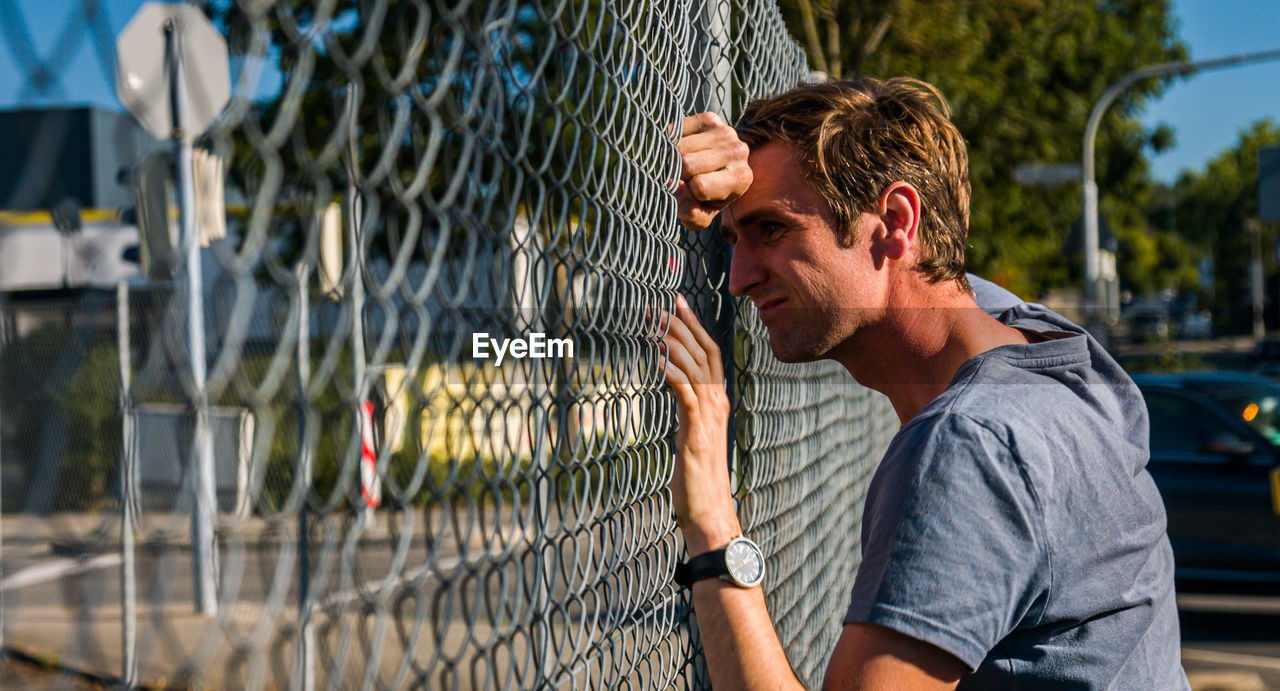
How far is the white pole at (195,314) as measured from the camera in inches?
25.1

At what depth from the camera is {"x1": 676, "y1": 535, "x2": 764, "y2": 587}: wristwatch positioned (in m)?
1.58

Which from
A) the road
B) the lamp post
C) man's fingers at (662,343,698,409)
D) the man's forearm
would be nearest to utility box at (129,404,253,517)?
the man's forearm

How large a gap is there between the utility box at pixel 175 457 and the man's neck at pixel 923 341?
1294 millimetres

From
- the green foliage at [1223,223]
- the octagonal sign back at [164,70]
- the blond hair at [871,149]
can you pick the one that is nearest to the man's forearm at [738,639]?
the blond hair at [871,149]

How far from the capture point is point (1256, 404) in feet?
24.8

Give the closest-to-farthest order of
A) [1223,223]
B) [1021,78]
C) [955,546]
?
[955,546]
[1021,78]
[1223,223]

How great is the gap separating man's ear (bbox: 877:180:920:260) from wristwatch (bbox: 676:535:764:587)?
1.99 ft

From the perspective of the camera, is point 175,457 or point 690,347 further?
point 690,347

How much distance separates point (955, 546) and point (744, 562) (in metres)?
0.33

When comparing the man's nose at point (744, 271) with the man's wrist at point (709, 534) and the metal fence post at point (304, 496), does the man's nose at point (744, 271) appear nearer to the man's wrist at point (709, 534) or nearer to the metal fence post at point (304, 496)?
the man's wrist at point (709, 534)

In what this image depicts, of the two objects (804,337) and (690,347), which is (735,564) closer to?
(690,347)

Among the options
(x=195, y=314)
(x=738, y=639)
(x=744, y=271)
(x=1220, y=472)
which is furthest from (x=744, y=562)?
(x=1220, y=472)

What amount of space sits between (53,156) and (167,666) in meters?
0.35

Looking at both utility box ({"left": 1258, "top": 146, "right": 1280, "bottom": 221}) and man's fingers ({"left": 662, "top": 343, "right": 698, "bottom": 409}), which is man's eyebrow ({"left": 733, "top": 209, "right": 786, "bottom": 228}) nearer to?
man's fingers ({"left": 662, "top": 343, "right": 698, "bottom": 409})
